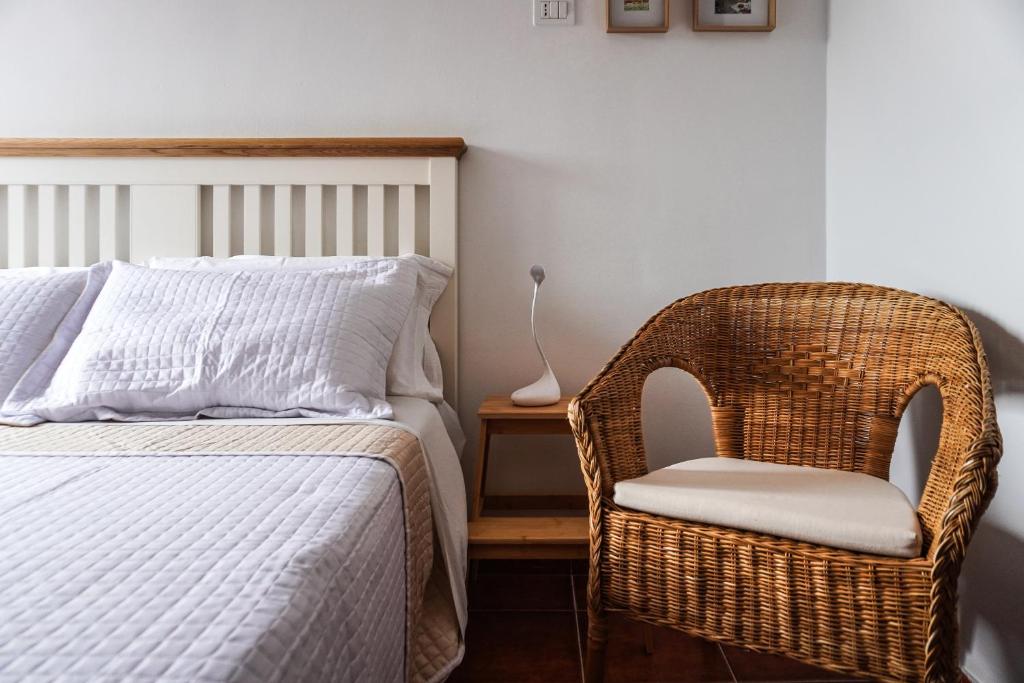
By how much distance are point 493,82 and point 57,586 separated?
1.76m

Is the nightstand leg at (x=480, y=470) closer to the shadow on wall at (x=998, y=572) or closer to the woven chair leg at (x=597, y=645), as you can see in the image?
the woven chair leg at (x=597, y=645)

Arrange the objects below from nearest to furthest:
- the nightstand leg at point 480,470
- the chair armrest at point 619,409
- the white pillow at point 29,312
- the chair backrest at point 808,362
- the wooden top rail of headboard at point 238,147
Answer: the chair armrest at point 619,409 < the chair backrest at point 808,362 < the white pillow at point 29,312 < the nightstand leg at point 480,470 < the wooden top rail of headboard at point 238,147

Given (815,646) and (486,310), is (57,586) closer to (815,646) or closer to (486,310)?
(815,646)

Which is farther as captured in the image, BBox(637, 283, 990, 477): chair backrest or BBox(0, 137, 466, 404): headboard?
BBox(0, 137, 466, 404): headboard

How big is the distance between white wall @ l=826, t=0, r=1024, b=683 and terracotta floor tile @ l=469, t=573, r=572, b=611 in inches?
35.8

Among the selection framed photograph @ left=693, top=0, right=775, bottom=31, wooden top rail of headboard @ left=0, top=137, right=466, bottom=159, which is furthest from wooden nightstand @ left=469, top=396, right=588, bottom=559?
framed photograph @ left=693, top=0, right=775, bottom=31

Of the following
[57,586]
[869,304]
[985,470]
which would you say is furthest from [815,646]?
[57,586]

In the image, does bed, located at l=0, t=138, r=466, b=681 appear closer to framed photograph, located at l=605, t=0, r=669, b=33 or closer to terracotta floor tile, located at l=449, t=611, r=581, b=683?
terracotta floor tile, located at l=449, t=611, r=581, b=683

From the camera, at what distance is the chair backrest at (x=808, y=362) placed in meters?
1.45

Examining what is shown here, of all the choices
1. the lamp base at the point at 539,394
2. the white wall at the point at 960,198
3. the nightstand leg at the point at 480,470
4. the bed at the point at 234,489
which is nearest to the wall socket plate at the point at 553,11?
the bed at the point at 234,489

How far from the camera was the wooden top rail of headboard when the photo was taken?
6.47 feet

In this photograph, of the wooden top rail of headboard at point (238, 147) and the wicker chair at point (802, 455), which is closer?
the wicker chair at point (802, 455)

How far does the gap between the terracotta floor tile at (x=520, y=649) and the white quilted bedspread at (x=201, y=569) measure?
0.51 meters

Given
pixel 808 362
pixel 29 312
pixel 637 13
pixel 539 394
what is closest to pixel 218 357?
pixel 29 312
